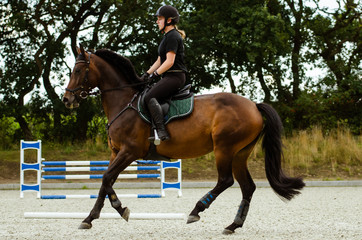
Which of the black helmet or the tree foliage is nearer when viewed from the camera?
the black helmet

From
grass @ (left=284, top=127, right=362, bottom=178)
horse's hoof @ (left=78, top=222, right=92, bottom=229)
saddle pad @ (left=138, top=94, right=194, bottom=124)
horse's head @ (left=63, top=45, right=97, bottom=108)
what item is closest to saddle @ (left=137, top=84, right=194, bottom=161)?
saddle pad @ (left=138, top=94, right=194, bottom=124)

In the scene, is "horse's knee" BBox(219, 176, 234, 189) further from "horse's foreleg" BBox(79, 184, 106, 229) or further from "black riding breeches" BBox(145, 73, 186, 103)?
"horse's foreleg" BBox(79, 184, 106, 229)

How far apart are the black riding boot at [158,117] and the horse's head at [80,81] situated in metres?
1.06

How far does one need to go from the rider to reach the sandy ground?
1.60 m

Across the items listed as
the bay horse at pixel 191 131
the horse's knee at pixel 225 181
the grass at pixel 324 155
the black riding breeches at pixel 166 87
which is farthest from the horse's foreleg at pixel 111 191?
the grass at pixel 324 155

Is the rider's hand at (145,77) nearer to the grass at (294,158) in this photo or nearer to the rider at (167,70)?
the rider at (167,70)

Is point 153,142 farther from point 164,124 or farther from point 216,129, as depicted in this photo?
point 216,129

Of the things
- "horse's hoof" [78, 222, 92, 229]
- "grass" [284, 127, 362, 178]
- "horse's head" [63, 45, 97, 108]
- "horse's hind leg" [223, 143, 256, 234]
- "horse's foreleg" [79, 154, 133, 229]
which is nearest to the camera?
Answer: "horse's hoof" [78, 222, 92, 229]

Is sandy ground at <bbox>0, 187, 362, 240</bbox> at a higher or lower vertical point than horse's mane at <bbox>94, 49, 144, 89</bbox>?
lower

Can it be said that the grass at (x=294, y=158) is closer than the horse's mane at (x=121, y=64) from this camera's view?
No

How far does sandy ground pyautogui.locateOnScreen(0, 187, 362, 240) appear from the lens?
729 centimetres

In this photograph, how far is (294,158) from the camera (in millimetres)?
20500

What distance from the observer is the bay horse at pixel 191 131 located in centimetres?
755

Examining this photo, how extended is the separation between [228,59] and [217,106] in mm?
17703
